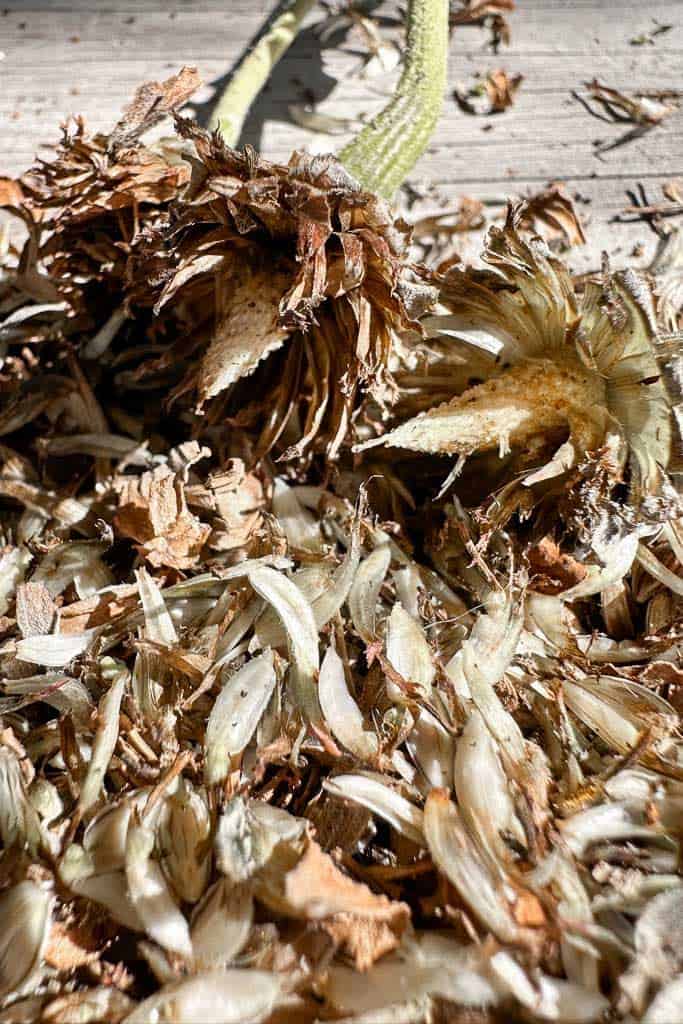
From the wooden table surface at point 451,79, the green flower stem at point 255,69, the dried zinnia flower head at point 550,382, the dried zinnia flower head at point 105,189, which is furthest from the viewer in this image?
the wooden table surface at point 451,79

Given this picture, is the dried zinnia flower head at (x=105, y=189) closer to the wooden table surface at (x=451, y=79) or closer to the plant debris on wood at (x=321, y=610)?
the plant debris on wood at (x=321, y=610)

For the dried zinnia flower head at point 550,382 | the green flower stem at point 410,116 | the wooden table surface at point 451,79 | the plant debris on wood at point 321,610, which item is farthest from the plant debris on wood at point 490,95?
the dried zinnia flower head at point 550,382

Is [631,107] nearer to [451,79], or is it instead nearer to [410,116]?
[451,79]

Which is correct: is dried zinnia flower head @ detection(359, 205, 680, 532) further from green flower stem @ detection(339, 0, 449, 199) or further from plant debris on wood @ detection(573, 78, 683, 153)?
plant debris on wood @ detection(573, 78, 683, 153)

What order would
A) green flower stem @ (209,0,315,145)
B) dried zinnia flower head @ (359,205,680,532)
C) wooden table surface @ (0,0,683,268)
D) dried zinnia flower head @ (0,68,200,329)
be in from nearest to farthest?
1. dried zinnia flower head @ (359,205,680,532)
2. dried zinnia flower head @ (0,68,200,329)
3. green flower stem @ (209,0,315,145)
4. wooden table surface @ (0,0,683,268)

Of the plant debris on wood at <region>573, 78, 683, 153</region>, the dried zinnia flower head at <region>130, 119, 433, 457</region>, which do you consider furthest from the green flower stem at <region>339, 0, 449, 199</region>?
the plant debris on wood at <region>573, 78, 683, 153</region>

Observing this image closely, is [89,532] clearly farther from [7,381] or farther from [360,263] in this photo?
[360,263]
